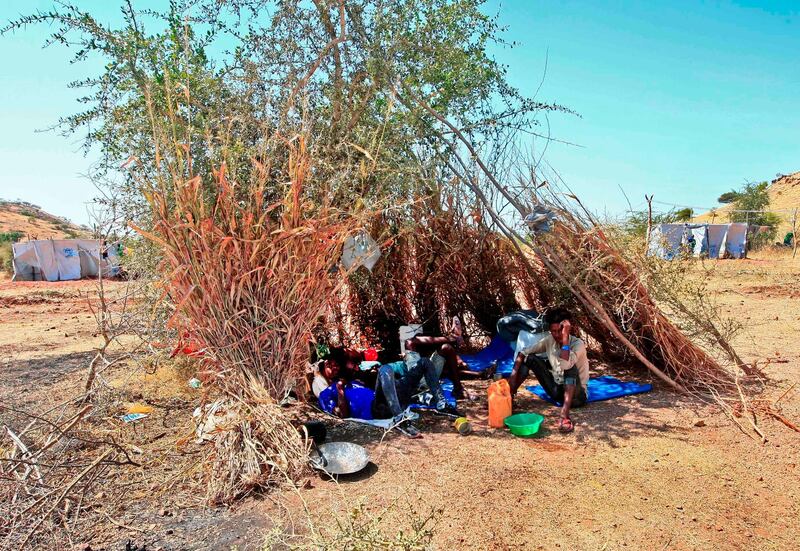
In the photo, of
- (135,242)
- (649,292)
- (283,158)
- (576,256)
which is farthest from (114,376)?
(649,292)

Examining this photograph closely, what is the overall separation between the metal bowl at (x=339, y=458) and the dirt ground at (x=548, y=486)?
0.24 ft

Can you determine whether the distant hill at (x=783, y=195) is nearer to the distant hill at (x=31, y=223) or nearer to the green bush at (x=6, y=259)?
the green bush at (x=6, y=259)

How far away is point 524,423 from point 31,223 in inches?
1618

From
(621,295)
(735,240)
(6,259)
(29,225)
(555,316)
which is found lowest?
(555,316)

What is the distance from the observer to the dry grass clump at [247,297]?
3.21 meters

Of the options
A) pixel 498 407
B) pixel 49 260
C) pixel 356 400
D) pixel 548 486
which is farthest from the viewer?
pixel 49 260

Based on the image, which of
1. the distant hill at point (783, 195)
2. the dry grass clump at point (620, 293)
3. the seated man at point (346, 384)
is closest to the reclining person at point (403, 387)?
the seated man at point (346, 384)

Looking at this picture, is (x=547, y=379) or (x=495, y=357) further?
(x=495, y=357)

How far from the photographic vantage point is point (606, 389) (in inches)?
193

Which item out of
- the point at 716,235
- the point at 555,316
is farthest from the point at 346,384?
the point at 716,235

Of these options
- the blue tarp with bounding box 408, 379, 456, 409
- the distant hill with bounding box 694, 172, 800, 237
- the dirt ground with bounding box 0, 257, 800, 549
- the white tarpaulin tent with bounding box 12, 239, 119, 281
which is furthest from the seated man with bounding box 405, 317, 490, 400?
the distant hill with bounding box 694, 172, 800, 237

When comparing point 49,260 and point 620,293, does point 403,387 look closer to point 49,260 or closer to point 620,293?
point 620,293

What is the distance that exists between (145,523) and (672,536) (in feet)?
8.68

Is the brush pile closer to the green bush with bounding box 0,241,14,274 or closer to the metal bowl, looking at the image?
the metal bowl
